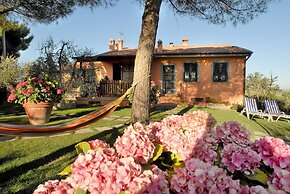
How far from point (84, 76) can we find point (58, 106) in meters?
4.80

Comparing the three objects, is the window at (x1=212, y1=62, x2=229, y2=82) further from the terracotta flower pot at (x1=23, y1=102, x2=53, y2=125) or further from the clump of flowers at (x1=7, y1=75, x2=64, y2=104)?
the terracotta flower pot at (x1=23, y1=102, x2=53, y2=125)

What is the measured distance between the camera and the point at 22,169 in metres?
3.20

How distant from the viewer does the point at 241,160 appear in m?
1.14

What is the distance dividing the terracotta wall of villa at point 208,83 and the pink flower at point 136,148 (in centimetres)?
1403

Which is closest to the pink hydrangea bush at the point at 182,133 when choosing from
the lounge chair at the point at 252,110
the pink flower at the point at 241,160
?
the pink flower at the point at 241,160

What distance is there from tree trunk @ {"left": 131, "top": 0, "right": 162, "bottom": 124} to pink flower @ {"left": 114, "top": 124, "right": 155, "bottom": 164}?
3.93 meters

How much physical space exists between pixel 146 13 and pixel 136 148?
15.8ft

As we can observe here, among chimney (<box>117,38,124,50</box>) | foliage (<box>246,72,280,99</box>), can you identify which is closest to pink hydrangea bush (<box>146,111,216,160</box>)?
foliage (<box>246,72,280,99</box>)

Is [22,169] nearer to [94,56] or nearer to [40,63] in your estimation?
[40,63]

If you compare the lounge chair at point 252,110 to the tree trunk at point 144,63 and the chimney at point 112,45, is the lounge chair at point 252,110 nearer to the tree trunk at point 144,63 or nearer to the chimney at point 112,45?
the tree trunk at point 144,63

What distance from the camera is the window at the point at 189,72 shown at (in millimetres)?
15109

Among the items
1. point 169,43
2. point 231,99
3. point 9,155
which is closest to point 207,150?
point 9,155

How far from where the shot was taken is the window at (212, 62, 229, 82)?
14.7 meters

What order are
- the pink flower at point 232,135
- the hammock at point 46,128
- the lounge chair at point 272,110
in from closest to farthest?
the pink flower at point 232,135, the hammock at point 46,128, the lounge chair at point 272,110
